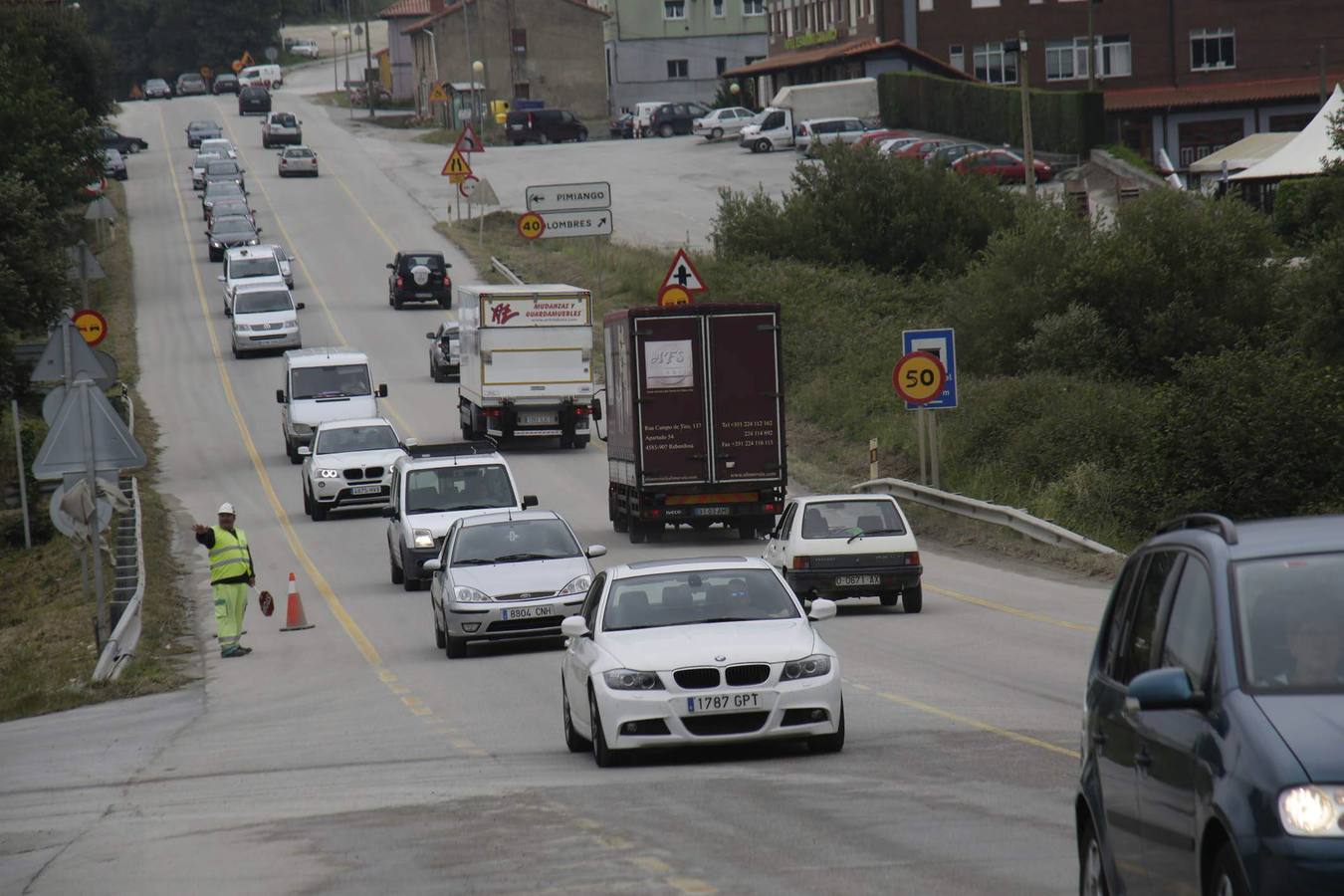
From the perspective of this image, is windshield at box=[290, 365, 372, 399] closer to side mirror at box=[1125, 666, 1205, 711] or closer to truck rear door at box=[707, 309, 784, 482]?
truck rear door at box=[707, 309, 784, 482]

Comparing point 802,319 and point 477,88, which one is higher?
point 477,88

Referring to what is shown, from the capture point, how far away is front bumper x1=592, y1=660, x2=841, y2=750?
12.7 m

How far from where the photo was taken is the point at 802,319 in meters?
49.9

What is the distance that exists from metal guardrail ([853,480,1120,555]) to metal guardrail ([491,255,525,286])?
28027mm

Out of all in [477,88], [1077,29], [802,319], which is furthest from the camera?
[477,88]

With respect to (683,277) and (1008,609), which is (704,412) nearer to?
(683,277)

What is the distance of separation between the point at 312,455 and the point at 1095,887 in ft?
92.0

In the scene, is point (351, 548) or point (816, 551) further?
point (351, 548)

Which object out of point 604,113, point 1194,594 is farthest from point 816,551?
point 604,113

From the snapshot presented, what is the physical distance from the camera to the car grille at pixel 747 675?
1269cm

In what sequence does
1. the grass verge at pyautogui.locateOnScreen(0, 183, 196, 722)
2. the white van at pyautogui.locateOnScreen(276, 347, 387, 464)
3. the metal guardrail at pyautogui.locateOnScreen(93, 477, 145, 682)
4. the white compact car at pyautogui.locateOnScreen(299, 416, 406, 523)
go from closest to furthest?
1. the grass verge at pyautogui.locateOnScreen(0, 183, 196, 722)
2. the metal guardrail at pyautogui.locateOnScreen(93, 477, 145, 682)
3. the white compact car at pyautogui.locateOnScreen(299, 416, 406, 523)
4. the white van at pyautogui.locateOnScreen(276, 347, 387, 464)

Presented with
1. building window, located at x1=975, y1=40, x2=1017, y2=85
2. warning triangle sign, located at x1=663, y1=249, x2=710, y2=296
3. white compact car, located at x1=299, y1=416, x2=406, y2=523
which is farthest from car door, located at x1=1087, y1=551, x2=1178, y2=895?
building window, located at x1=975, y1=40, x2=1017, y2=85

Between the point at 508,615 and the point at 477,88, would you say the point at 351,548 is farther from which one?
the point at 477,88

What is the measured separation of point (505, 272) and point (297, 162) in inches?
1336
